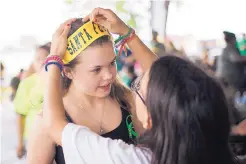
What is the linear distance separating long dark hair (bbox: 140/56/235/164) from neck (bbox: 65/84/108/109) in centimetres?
38

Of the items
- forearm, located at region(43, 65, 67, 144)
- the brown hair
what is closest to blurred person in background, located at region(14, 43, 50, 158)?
the brown hair

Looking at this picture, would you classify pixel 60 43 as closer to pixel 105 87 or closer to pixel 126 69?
pixel 105 87

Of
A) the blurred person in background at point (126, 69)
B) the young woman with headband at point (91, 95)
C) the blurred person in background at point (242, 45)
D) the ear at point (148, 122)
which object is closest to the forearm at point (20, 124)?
the blurred person in background at point (126, 69)

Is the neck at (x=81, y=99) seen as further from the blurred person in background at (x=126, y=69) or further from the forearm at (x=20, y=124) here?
the blurred person in background at (x=126, y=69)

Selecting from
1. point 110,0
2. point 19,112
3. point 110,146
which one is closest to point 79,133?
point 110,146

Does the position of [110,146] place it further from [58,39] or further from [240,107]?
[240,107]

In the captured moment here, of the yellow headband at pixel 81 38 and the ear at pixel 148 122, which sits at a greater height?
the yellow headband at pixel 81 38

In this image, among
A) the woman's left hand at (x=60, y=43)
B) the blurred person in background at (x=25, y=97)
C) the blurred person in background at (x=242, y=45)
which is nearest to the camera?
the woman's left hand at (x=60, y=43)

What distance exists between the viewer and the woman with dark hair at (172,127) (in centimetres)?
81

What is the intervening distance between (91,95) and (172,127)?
1.44ft

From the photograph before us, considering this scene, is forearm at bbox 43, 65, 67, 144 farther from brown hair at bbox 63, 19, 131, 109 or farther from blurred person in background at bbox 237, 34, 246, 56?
blurred person in background at bbox 237, 34, 246, 56

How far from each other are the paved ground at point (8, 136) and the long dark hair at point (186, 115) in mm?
→ 1295

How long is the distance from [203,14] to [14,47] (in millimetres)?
1311

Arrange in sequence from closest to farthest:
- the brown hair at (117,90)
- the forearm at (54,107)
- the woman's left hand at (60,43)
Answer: the forearm at (54,107) < the woman's left hand at (60,43) < the brown hair at (117,90)
